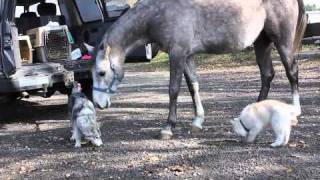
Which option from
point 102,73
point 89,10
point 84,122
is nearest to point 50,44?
point 89,10

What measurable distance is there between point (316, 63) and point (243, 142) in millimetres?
10210

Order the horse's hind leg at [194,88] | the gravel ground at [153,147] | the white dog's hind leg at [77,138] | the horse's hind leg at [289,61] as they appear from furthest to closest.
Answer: the horse's hind leg at [289,61] < the horse's hind leg at [194,88] < the white dog's hind leg at [77,138] < the gravel ground at [153,147]

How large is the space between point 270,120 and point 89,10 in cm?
544

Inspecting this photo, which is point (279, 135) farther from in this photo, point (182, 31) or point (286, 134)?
point (182, 31)

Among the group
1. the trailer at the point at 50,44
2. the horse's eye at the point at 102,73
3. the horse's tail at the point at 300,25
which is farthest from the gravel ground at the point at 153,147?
the horse's tail at the point at 300,25

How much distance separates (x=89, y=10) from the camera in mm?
10344

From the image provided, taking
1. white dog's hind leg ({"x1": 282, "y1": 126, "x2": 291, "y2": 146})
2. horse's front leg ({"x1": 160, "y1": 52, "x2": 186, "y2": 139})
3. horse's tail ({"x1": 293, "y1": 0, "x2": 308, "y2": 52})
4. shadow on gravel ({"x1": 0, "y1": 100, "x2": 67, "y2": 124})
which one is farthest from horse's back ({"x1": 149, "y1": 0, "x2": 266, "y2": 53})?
shadow on gravel ({"x1": 0, "y1": 100, "x2": 67, "y2": 124})

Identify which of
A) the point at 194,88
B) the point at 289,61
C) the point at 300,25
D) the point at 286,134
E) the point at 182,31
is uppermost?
the point at 182,31

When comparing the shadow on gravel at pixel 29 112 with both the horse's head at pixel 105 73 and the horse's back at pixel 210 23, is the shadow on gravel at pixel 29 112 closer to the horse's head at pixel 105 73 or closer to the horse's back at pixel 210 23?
the horse's head at pixel 105 73

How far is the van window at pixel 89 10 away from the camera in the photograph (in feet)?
33.5

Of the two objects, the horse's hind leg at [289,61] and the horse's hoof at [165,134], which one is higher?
the horse's hind leg at [289,61]

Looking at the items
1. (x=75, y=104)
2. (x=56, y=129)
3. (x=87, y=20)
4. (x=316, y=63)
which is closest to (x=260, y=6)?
(x=75, y=104)

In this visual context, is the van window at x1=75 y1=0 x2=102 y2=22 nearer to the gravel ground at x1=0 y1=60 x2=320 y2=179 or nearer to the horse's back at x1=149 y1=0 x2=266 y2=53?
the gravel ground at x1=0 y1=60 x2=320 y2=179

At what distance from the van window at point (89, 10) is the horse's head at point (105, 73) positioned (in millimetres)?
3598
